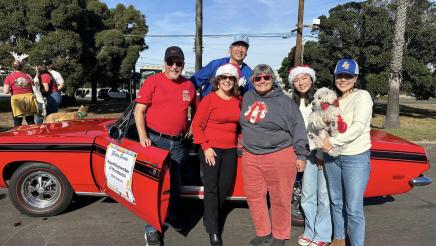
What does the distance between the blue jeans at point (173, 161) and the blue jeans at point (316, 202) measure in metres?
1.23

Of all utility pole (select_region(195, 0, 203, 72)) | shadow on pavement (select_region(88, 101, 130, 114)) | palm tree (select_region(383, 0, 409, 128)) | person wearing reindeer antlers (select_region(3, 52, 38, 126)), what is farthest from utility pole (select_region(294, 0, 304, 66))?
person wearing reindeer antlers (select_region(3, 52, 38, 126))

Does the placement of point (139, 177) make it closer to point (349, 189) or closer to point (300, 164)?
point (300, 164)

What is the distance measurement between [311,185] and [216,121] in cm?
111

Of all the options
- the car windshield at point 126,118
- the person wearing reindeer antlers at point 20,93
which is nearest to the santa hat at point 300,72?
the car windshield at point 126,118

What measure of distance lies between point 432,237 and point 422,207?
3.46 feet

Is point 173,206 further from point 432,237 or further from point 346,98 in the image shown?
point 432,237

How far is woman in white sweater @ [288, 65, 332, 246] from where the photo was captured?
11.6 feet

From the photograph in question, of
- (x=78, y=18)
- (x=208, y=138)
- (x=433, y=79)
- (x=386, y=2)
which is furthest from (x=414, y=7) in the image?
(x=208, y=138)

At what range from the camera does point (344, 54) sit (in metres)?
19.8

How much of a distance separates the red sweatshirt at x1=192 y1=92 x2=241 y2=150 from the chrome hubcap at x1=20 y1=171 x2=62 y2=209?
1.90 meters

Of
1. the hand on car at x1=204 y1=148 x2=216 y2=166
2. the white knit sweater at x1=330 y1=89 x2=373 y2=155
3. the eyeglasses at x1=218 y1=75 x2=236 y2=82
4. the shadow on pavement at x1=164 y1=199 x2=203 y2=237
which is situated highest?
the eyeglasses at x1=218 y1=75 x2=236 y2=82

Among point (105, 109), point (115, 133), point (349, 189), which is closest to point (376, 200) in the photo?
point (349, 189)

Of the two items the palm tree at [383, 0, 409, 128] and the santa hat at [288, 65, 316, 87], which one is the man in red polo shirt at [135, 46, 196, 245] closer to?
the santa hat at [288, 65, 316, 87]

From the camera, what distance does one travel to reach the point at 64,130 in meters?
4.57
